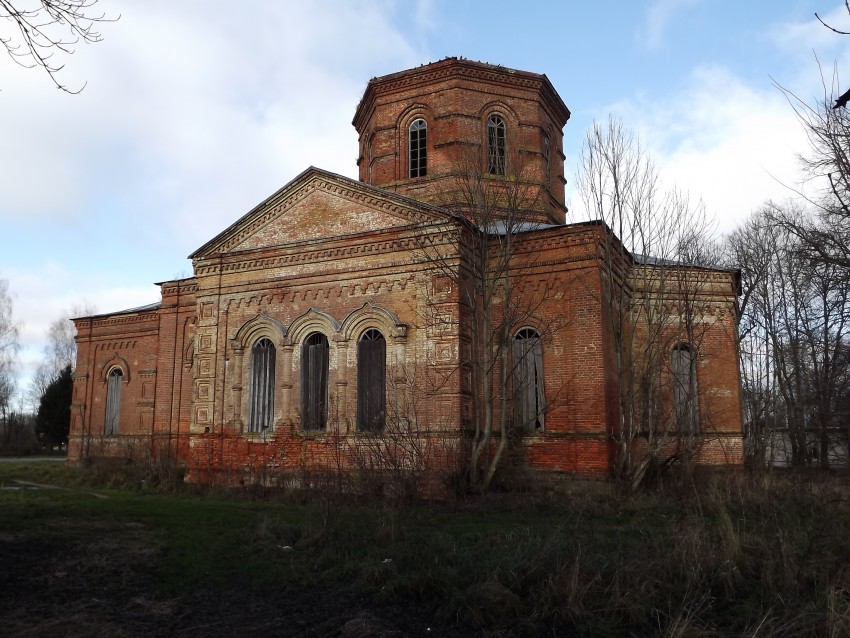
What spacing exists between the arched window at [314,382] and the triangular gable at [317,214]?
2.60 meters

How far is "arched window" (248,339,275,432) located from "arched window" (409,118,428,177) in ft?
21.8

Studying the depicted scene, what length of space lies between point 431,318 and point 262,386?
4.92 meters

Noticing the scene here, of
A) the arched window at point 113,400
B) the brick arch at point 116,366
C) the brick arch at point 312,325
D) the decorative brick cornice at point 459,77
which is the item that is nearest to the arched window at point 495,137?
the decorative brick cornice at point 459,77

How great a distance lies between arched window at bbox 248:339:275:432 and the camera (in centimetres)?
1596

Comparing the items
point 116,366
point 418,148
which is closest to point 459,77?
point 418,148

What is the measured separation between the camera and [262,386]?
16203 millimetres

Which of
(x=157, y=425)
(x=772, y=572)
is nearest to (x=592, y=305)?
(x=772, y=572)

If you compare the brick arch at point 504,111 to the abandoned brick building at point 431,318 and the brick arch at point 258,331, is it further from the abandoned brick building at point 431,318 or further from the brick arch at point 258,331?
the brick arch at point 258,331

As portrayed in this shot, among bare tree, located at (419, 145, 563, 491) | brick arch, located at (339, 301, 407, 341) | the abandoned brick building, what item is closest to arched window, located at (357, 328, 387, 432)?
the abandoned brick building

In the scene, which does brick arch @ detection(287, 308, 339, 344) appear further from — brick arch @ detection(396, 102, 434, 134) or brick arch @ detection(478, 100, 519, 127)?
brick arch @ detection(478, 100, 519, 127)

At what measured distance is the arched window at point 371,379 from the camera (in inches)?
571

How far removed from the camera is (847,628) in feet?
14.3

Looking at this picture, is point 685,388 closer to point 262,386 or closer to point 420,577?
point 262,386

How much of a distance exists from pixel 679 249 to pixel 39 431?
1482 inches
